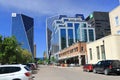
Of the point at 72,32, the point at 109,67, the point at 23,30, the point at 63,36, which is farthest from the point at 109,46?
the point at 23,30

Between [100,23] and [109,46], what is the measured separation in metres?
137

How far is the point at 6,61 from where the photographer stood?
1634 inches

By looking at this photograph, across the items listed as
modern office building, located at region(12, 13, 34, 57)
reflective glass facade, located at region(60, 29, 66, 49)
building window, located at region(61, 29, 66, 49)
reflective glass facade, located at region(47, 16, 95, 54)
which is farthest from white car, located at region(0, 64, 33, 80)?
modern office building, located at region(12, 13, 34, 57)

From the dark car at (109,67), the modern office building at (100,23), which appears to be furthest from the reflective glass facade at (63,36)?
the dark car at (109,67)

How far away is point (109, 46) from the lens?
148 feet

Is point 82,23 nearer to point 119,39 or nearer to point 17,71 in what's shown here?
point 119,39

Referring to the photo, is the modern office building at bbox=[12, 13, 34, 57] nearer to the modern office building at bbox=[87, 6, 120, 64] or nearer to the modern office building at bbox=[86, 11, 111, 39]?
the modern office building at bbox=[86, 11, 111, 39]

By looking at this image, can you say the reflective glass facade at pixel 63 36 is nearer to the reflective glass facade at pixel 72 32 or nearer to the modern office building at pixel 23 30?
the reflective glass facade at pixel 72 32

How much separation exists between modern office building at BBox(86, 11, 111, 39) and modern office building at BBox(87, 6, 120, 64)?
378ft

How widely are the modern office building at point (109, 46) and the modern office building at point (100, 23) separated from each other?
115273 millimetres

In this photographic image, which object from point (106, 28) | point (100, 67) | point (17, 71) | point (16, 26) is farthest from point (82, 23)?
point (17, 71)

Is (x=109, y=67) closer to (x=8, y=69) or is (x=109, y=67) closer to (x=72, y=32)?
(x=8, y=69)

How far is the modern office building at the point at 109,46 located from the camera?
4325 centimetres

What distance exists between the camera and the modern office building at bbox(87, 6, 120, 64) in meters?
43.2
